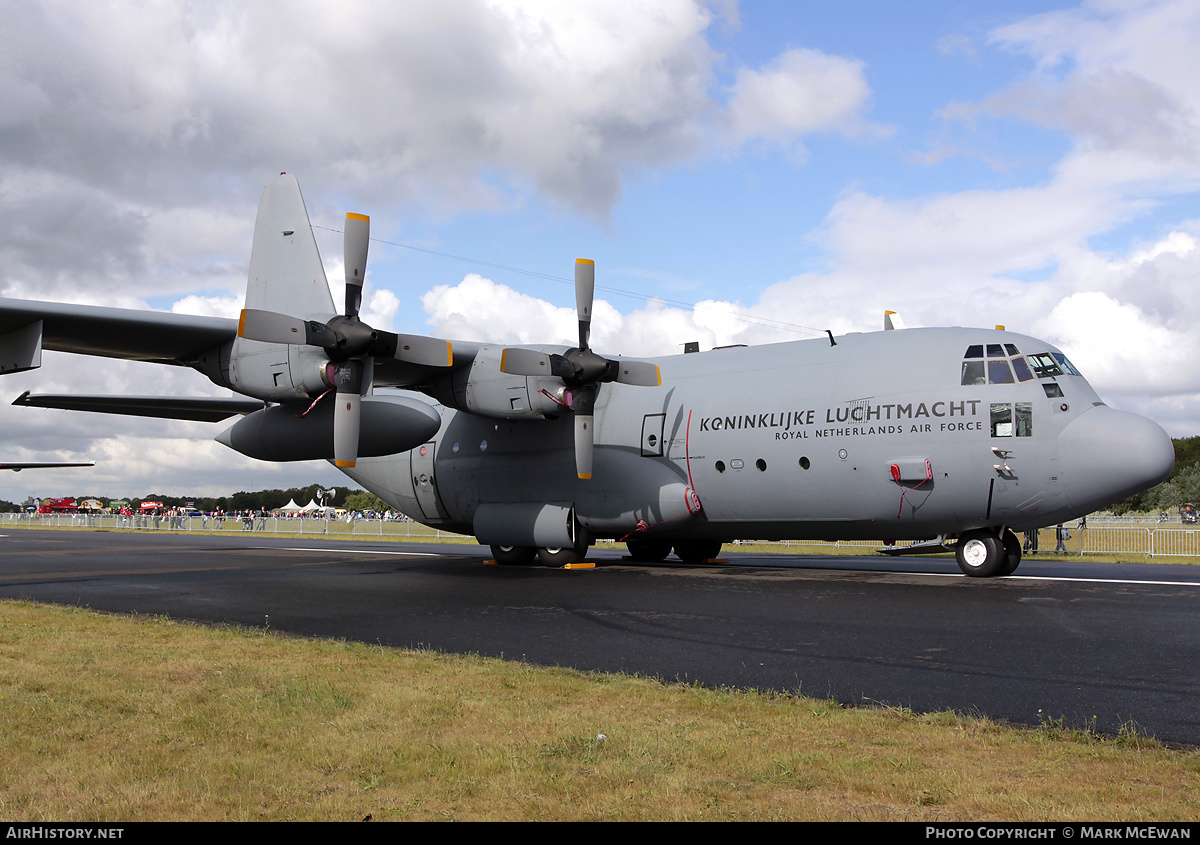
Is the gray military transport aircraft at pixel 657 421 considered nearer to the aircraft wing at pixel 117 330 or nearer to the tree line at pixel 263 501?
the aircraft wing at pixel 117 330

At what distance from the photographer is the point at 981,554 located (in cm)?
1518

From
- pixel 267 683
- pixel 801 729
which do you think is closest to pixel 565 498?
pixel 267 683

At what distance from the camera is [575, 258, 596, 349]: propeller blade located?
58.8 feet

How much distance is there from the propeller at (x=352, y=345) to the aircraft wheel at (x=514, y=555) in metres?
5.38

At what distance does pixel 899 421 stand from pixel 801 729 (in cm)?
1062

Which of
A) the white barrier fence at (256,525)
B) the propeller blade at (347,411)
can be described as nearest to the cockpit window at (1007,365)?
the propeller blade at (347,411)

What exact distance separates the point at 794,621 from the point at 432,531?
49.1m

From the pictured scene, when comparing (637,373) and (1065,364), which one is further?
(637,373)

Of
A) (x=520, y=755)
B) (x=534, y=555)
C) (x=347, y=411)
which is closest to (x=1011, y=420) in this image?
(x=534, y=555)

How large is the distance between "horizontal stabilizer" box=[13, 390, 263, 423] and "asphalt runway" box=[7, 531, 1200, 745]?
448cm

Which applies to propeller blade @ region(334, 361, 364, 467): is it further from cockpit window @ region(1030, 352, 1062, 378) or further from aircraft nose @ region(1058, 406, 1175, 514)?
aircraft nose @ region(1058, 406, 1175, 514)

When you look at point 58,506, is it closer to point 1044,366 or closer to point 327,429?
point 327,429

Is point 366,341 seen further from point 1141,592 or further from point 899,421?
point 1141,592

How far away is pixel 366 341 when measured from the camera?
15.8 meters
